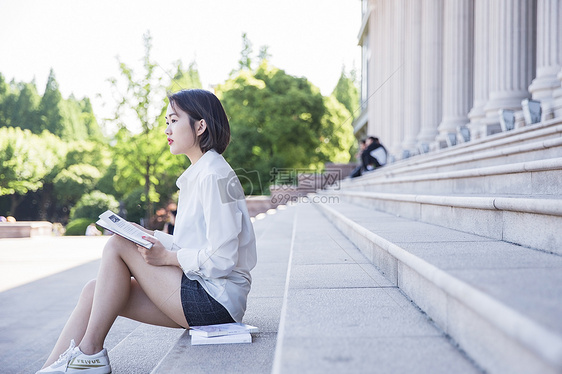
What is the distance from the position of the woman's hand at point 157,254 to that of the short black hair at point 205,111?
67 centimetres

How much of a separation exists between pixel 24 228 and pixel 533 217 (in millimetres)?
17280

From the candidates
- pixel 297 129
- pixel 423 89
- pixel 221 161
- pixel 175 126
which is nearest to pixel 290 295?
pixel 221 161

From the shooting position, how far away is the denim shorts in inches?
116

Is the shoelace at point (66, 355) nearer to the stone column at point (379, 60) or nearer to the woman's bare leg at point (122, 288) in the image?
the woman's bare leg at point (122, 288)

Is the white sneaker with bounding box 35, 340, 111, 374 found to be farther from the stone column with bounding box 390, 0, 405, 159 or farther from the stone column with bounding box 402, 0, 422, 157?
the stone column with bounding box 390, 0, 405, 159

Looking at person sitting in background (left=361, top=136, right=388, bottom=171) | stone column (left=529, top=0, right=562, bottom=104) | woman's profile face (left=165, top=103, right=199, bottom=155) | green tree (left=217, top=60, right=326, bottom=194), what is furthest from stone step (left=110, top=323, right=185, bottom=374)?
green tree (left=217, top=60, right=326, bottom=194)

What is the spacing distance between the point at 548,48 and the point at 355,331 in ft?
28.0

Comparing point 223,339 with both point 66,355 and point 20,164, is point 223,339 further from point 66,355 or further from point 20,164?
point 20,164

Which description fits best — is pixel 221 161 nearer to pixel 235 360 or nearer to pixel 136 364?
pixel 235 360

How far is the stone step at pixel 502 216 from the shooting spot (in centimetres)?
272

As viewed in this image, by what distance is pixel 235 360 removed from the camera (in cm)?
269

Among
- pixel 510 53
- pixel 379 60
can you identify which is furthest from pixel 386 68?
pixel 510 53

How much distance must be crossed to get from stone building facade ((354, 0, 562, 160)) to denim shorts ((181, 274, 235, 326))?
6.82 metres

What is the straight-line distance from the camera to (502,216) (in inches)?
131
